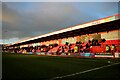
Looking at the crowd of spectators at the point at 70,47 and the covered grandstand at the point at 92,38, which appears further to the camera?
the crowd of spectators at the point at 70,47

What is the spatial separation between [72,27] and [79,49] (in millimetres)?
5603

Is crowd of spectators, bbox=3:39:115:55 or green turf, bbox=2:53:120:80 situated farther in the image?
crowd of spectators, bbox=3:39:115:55

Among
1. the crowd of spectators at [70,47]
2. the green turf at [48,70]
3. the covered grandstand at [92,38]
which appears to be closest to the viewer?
the green turf at [48,70]

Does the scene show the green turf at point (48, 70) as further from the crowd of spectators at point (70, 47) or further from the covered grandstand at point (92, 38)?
the crowd of spectators at point (70, 47)

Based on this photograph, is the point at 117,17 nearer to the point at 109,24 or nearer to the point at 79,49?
the point at 109,24

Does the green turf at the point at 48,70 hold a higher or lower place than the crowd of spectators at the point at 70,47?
lower

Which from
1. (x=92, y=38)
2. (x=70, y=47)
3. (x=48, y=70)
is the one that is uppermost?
(x=92, y=38)

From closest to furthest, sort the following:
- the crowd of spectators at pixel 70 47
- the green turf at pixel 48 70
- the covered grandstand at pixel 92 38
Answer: the green turf at pixel 48 70 → the covered grandstand at pixel 92 38 → the crowd of spectators at pixel 70 47

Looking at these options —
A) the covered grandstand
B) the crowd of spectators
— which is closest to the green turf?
the covered grandstand

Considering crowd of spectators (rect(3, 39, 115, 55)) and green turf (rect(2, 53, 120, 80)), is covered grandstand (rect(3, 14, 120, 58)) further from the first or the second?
green turf (rect(2, 53, 120, 80))

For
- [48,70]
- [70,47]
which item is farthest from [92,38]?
[48,70]

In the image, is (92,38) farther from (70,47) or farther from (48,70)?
(48,70)

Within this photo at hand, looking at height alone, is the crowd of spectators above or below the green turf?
above

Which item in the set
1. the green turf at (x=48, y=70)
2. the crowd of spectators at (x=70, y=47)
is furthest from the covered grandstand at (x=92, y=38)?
the green turf at (x=48, y=70)
